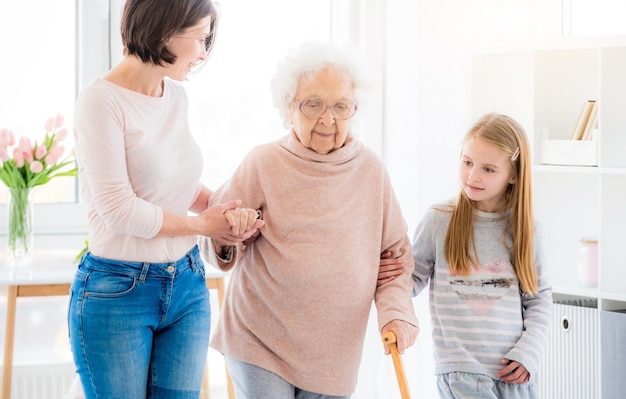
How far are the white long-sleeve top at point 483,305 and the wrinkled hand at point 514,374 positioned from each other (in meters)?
0.02

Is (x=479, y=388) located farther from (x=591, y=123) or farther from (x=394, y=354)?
(x=591, y=123)

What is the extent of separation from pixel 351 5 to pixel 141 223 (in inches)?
80.9

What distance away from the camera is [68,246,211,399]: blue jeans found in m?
1.57

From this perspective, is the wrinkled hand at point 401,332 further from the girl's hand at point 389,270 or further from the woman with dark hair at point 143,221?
the woman with dark hair at point 143,221

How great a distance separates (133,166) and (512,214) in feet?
3.42

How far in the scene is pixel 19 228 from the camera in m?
2.66

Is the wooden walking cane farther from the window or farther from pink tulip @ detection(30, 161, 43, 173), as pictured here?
the window

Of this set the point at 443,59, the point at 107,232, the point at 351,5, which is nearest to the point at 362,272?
the point at 107,232

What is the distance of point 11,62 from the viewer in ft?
10.0

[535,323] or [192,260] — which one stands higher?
[192,260]

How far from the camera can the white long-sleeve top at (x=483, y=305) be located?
78.4 inches

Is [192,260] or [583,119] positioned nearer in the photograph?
[192,260]

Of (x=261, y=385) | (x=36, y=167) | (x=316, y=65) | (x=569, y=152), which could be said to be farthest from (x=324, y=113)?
(x=36, y=167)

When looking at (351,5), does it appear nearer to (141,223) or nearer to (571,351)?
(571,351)
